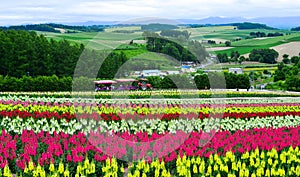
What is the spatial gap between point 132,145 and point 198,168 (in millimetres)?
2058

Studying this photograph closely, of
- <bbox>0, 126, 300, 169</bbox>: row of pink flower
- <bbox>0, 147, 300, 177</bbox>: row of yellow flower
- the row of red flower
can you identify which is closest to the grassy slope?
the row of red flower

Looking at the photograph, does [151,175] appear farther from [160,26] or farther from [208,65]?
[208,65]

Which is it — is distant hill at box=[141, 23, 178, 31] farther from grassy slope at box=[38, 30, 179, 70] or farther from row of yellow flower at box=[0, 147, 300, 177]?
row of yellow flower at box=[0, 147, 300, 177]

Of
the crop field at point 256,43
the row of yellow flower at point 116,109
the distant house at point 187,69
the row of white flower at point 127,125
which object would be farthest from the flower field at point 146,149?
the crop field at point 256,43

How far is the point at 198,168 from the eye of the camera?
31.0 feet

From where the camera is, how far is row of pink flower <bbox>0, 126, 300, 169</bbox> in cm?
992

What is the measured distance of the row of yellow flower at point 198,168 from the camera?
8.70 meters

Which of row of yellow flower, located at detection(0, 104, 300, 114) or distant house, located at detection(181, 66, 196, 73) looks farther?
distant house, located at detection(181, 66, 196, 73)

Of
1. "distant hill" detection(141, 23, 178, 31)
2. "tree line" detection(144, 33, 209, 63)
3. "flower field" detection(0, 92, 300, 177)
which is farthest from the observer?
"tree line" detection(144, 33, 209, 63)

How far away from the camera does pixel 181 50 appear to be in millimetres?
23219

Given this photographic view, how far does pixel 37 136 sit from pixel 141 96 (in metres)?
16.9

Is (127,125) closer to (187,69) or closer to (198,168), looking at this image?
(198,168)

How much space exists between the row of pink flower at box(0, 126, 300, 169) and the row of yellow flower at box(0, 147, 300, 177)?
0.34m

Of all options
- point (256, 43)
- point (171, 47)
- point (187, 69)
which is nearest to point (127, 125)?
point (171, 47)
